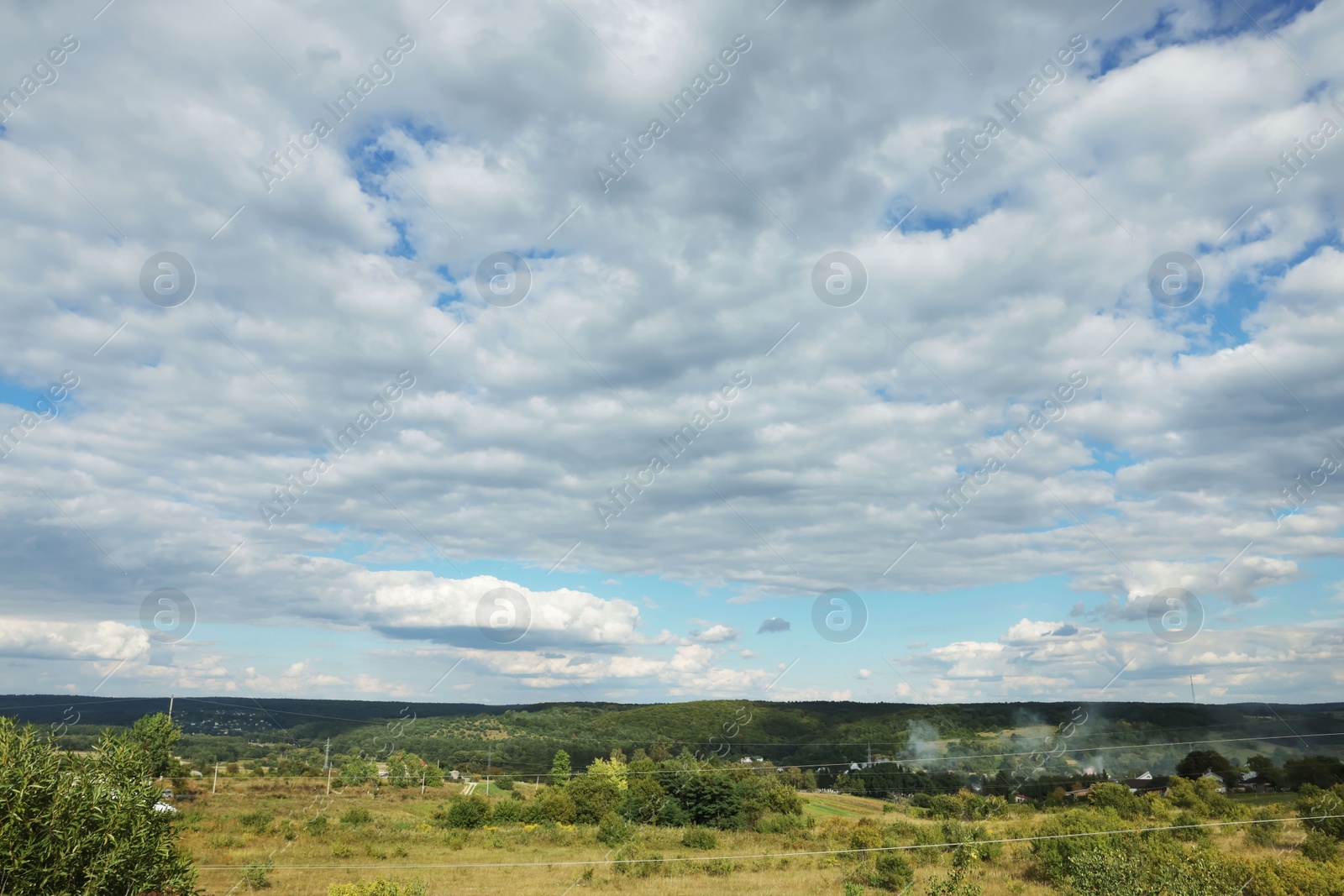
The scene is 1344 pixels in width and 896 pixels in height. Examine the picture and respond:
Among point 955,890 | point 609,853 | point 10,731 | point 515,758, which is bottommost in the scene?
point 515,758

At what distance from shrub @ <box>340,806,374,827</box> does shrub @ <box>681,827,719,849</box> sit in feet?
103

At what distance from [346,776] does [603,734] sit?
187 ft

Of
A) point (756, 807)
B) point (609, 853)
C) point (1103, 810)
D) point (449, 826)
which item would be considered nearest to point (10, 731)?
point (609, 853)

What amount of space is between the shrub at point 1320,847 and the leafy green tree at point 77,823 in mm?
58069

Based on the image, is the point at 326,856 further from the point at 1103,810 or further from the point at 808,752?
the point at 808,752

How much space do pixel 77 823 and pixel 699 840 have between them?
5907cm

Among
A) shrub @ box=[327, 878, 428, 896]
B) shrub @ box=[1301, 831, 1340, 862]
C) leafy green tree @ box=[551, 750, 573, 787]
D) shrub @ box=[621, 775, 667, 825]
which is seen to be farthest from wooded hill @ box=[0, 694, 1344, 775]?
shrub @ box=[327, 878, 428, 896]

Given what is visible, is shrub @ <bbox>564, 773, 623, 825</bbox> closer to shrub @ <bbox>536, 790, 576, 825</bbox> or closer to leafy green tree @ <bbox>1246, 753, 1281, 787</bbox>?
shrub @ <bbox>536, 790, 576, 825</bbox>

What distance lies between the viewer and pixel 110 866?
14.9 m

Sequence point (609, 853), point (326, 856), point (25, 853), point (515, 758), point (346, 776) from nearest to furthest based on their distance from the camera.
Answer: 1. point (25, 853)
2. point (326, 856)
3. point (609, 853)
4. point (346, 776)
5. point (515, 758)

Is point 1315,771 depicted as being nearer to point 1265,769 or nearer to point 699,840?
point 1265,769

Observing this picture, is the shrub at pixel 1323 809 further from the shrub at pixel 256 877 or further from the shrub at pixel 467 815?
the shrub at pixel 467 815

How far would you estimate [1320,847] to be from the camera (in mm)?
43125

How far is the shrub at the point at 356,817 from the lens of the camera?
67.5 metres
